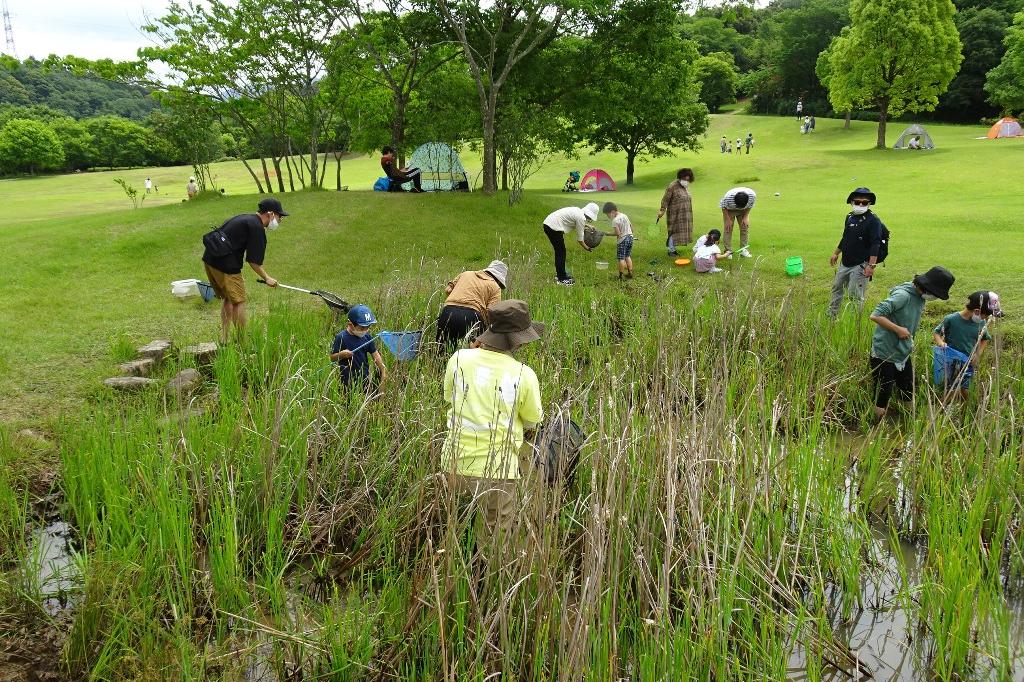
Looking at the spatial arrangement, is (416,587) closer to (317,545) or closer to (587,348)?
(317,545)

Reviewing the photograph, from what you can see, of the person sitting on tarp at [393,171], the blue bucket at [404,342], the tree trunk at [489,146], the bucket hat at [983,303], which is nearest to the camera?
the bucket hat at [983,303]

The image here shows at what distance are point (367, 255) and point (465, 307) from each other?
607cm

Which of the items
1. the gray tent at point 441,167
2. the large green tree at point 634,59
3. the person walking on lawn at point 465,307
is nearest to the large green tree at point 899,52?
the large green tree at point 634,59

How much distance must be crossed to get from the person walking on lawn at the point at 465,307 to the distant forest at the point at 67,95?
66157mm

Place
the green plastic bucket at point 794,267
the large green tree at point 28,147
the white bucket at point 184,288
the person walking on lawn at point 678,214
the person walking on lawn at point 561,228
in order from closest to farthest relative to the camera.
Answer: the white bucket at point 184,288 → the person walking on lawn at point 561,228 → the green plastic bucket at point 794,267 → the person walking on lawn at point 678,214 → the large green tree at point 28,147

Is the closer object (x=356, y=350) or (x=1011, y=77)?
(x=356, y=350)

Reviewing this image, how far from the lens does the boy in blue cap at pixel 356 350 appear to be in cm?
488

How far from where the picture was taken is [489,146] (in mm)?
15109

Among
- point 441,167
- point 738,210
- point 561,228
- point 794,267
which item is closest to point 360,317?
point 561,228

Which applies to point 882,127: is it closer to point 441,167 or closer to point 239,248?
point 441,167

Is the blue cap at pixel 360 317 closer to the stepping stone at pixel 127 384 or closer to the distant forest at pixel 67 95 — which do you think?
the stepping stone at pixel 127 384

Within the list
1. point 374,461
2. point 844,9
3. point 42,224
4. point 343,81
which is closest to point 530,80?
point 343,81

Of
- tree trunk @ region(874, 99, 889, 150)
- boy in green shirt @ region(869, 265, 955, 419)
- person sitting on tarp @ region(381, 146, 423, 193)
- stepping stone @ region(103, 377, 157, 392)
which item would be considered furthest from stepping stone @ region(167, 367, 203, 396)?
tree trunk @ region(874, 99, 889, 150)

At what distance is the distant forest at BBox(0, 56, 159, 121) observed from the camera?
6266 cm
